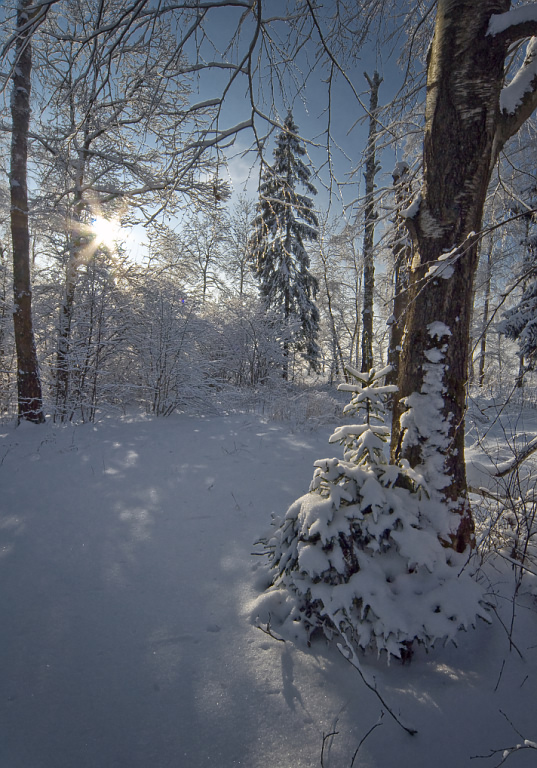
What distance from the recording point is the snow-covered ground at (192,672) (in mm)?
1305

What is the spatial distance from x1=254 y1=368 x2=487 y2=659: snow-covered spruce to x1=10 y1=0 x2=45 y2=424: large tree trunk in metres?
6.07

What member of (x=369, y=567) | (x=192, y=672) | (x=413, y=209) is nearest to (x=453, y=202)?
(x=413, y=209)

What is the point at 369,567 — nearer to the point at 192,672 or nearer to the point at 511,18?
the point at 192,672

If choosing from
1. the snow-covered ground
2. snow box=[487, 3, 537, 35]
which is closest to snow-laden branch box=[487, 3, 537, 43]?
snow box=[487, 3, 537, 35]

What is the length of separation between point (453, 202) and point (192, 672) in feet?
9.58

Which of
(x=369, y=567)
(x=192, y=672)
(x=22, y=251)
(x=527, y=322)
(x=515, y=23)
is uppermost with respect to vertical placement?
(x=22, y=251)

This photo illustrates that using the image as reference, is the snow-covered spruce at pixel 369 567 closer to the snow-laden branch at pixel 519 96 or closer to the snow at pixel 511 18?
the snow-laden branch at pixel 519 96

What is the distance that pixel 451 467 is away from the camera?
204cm

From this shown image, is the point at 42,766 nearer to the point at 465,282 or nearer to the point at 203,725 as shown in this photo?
the point at 203,725

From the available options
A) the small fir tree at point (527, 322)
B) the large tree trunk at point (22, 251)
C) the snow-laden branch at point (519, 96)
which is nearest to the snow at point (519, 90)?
the snow-laden branch at point (519, 96)

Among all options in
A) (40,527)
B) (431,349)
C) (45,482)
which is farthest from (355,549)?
(45,482)

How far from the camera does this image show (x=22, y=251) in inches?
246

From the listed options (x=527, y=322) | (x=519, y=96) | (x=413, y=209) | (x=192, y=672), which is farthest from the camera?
(x=527, y=322)

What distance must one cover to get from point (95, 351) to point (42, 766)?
6.96m
